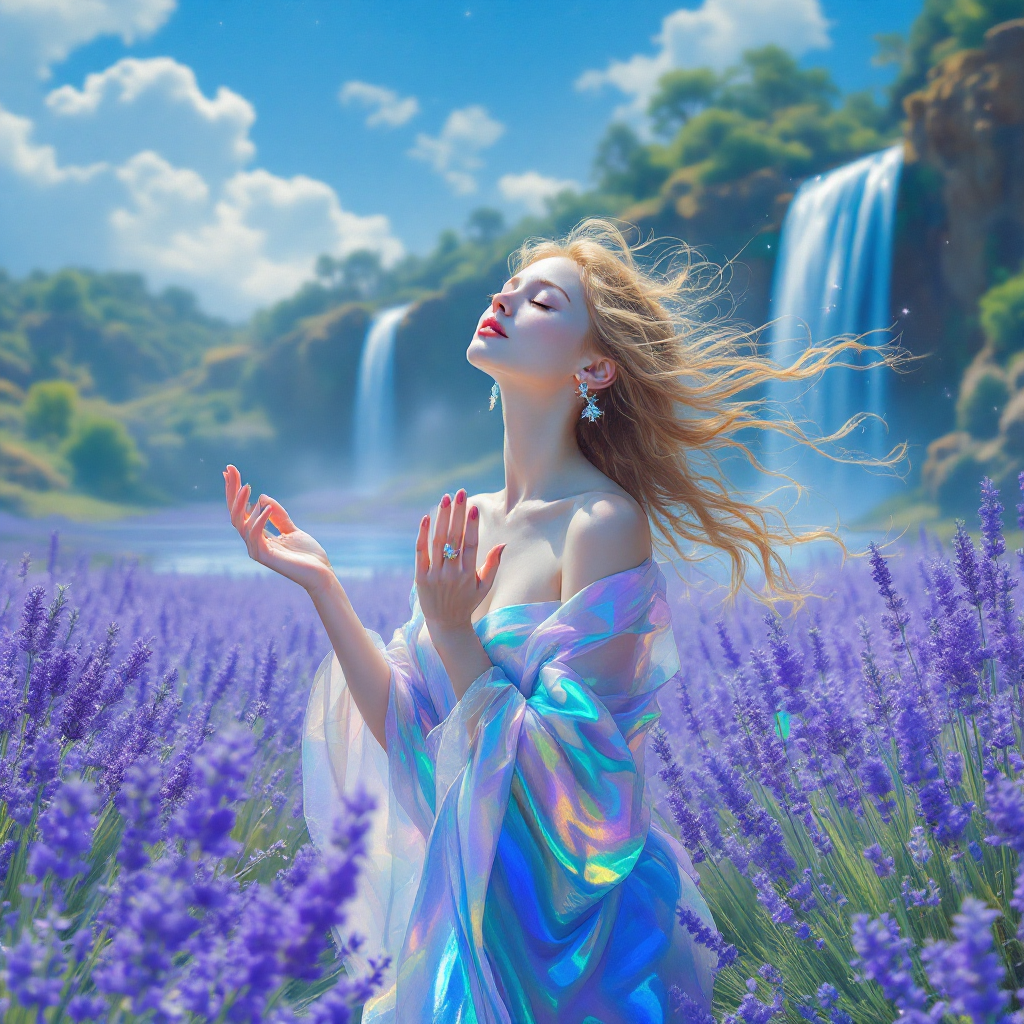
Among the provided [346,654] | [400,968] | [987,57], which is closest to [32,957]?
[400,968]

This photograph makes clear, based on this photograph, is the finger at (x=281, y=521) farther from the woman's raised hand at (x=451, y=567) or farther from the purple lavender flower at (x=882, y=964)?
the purple lavender flower at (x=882, y=964)

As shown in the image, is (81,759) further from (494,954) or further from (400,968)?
(494,954)

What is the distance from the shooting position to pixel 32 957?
23.1 inches

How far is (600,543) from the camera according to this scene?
4.51 feet

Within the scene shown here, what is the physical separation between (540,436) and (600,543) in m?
0.31

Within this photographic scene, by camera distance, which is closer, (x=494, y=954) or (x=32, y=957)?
(x=32, y=957)

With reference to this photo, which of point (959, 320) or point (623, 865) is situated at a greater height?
point (959, 320)

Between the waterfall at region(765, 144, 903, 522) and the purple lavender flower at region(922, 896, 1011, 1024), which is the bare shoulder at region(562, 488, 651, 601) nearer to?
the purple lavender flower at region(922, 896, 1011, 1024)

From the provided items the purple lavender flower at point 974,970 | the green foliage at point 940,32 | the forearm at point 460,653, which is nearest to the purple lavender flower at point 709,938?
the forearm at point 460,653

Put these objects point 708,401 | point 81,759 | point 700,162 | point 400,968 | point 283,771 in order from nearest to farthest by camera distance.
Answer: point 400,968 < point 81,759 < point 708,401 < point 283,771 < point 700,162

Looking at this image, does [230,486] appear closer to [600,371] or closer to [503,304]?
[503,304]

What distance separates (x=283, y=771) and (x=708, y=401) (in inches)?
53.7

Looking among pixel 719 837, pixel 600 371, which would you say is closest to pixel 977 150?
pixel 600 371

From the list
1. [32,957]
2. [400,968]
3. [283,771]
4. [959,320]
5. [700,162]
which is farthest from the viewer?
[700,162]
